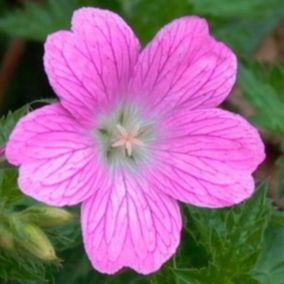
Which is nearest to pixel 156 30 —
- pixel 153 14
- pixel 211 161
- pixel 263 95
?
pixel 153 14

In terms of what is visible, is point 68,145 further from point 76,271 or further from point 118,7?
point 118,7

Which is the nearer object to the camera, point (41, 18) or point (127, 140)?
point (127, 140)

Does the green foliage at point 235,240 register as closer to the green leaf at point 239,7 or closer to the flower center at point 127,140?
the flower center at point 127,140

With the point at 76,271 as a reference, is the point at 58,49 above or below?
above

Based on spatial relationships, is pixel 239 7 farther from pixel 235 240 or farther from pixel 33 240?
pixel 33 240

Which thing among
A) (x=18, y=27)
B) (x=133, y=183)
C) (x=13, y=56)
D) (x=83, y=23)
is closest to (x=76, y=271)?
(x=133, y=183)

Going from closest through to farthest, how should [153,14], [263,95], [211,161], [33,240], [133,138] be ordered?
[33,240] < [211,161] < [133,138] < [263,95] < [153,14]
